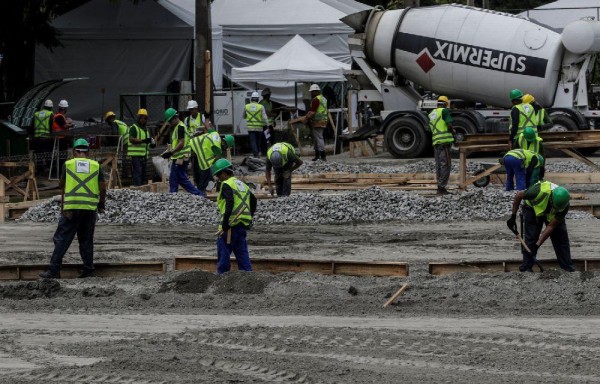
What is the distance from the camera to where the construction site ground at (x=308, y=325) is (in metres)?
10.6

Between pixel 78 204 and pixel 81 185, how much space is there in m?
0.22

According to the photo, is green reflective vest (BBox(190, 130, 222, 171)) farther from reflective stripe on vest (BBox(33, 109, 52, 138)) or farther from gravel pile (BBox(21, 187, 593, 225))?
reflective stripe on vest (BBox(33, 109, 52, 138))

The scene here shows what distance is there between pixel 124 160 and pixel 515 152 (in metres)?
10.4

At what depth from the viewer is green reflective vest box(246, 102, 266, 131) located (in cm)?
3112

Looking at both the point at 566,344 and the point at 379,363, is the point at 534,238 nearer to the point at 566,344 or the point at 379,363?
the point at 566,344

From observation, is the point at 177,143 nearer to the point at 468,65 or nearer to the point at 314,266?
the point at 314,266

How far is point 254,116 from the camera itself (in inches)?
1227

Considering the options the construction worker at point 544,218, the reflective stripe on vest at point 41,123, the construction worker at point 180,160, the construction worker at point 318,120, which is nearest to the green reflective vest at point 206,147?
the construction worker at point 180,160

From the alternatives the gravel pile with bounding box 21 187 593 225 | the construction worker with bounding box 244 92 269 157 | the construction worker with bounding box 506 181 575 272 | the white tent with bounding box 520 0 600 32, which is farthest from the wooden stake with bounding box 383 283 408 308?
the white tent with bounding box 520 0 600 32

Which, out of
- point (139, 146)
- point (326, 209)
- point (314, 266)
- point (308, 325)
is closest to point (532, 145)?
point (326, 209)

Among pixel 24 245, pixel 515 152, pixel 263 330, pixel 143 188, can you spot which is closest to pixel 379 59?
pixel 143 188

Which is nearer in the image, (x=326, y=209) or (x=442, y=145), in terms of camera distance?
(x=326, y=209)

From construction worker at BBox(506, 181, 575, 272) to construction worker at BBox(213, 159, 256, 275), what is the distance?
120 inches

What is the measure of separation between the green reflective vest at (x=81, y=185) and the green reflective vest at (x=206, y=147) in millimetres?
7068
